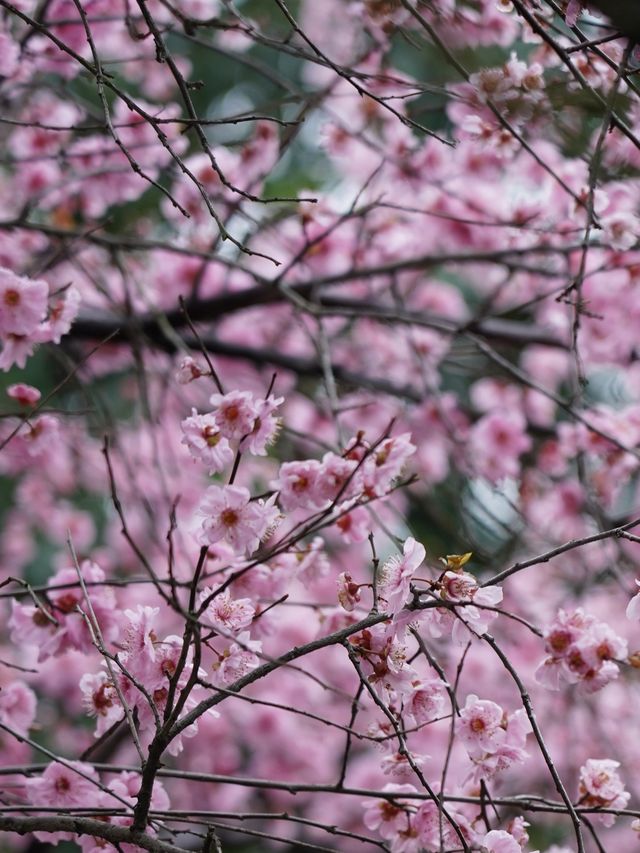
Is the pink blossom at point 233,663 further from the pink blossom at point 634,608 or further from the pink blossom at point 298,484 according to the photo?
the pink blossom at point 634,608

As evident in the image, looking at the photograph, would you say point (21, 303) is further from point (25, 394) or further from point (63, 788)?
point (63, 788)

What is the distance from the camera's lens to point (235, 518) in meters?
1.05

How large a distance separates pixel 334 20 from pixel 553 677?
3.52 meters

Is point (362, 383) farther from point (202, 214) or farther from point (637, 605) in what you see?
point (637, 605)

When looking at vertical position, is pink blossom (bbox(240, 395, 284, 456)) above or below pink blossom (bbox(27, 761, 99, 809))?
above

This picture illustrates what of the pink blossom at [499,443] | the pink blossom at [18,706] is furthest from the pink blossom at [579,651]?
the pink blossom at [499,443]

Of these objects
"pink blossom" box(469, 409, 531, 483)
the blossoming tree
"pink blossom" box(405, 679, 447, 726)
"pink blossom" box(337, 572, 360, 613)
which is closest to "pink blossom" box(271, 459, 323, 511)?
the blossoming tree

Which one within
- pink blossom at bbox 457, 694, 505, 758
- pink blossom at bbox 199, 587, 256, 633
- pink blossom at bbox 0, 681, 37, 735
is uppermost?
pink blossom at bbox 0, 681, 37, 735

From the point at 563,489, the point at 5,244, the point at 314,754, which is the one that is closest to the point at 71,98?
the point at 5,244

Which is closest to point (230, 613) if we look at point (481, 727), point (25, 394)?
point (481, 727)

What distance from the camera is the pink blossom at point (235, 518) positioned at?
1.04m

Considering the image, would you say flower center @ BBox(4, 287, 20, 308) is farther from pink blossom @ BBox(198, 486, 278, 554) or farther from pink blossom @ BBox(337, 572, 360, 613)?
pink blossom @ BBox(337, 572, 360, 613)

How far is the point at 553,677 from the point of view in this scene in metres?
1.05

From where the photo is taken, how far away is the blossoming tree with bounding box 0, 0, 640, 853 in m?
1.03
